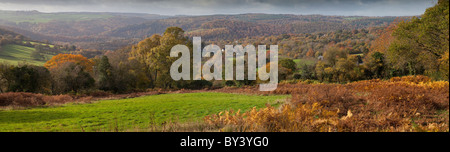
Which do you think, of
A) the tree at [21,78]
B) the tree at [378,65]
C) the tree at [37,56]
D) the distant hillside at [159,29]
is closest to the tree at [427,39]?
the tree at [378,65]

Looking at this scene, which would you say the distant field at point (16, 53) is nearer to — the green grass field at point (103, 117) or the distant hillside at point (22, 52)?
the distant hillside at point (22, 52)

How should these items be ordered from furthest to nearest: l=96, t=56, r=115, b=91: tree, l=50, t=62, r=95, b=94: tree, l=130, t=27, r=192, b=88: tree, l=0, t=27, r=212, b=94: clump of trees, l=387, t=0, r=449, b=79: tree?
l=130, t=27, r=192, b=88: tree
l=96, t=56, r=115, b=91: tree
l=50, t=62, r=95, b=94: tree
l=0, t=27, r=212, b=94: clump of trees
l=387, t=0, r=449, b=79: tree

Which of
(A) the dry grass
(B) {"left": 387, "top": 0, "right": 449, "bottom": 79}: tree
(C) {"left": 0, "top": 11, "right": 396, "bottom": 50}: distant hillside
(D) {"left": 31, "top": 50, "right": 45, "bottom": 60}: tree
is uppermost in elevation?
(C) {"left": 0, "top": 11, "right": 396, "bottom": 50}: distant hillside

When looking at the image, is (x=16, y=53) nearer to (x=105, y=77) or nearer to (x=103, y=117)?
(x=105, y=77)

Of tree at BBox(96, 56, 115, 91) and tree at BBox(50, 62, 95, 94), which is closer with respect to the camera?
tree at BBox(50, 62, 95, 94)

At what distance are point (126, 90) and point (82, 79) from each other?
179 inches

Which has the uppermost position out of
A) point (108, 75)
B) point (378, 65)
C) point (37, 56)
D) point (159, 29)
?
point (159, 29)

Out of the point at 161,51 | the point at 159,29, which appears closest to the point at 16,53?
the point at 159,29

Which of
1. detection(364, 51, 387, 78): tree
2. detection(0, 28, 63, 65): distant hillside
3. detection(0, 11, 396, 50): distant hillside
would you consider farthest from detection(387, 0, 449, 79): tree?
detection(0, 11, 396, 50): distant hillside

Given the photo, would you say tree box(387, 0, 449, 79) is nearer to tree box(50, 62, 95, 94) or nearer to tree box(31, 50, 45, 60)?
tree box(50, 62, 95, 94)
